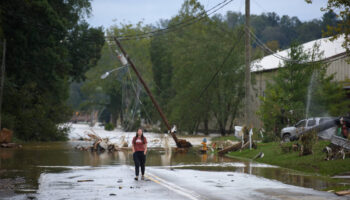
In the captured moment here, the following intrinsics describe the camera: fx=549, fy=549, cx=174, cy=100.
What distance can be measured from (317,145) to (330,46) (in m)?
29.5

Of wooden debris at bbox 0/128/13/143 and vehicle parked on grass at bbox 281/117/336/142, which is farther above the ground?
vehicle parked on grass at bbox 281/117/336/142

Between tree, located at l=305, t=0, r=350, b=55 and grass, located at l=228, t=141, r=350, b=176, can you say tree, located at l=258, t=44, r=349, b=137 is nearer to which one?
grass, located at l=228, t=141, r=350, b=176

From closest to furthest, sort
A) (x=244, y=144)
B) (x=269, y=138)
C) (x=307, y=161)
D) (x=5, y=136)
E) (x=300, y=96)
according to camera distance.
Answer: (x=307, y=161), (x=244, y=144), (x=269, y=138), (x=5, y=136), (x=300, y=96)

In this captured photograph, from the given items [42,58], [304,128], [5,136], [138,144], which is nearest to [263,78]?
[42,58]

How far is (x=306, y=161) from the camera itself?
2197 centimetres

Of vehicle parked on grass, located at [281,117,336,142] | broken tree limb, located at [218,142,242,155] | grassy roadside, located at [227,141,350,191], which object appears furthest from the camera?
broken tree limb, located at [218,142,242,155]

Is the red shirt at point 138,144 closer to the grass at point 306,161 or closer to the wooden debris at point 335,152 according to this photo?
the grass at point 306,161

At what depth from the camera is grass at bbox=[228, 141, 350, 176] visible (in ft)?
64.0

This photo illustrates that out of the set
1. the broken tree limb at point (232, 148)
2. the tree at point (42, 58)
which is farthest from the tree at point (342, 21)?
the tree at point (42, 58)

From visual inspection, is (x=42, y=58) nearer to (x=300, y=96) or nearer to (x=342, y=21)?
(x=300, y=96)

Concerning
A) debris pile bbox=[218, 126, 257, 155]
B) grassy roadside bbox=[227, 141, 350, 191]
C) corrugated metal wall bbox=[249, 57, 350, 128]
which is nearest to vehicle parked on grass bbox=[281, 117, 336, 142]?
debris pile bbox=[218, 126, 257, 155]

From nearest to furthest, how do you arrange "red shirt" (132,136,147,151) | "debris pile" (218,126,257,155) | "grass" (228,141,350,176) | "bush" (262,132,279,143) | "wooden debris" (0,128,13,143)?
"red shirt" (132,136,147,151), "grass" (228,141,350,176), "debris pile" (218,126,257,155), "bush" (262,132,279,143), "wooden debris" (0,128,13,143)

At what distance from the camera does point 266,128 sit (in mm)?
40500

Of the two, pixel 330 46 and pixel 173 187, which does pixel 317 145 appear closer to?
pixel 173 187
